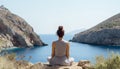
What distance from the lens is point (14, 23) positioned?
135m

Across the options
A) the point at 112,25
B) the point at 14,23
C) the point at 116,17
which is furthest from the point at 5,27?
the point at 116,17

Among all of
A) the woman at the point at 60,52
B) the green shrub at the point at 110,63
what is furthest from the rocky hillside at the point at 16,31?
the green shrub at the point at 110,63

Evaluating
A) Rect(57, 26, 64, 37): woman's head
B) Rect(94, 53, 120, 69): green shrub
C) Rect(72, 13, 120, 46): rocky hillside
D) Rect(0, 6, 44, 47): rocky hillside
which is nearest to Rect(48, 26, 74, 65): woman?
Rect(57, 26, 64, 37): woman's head

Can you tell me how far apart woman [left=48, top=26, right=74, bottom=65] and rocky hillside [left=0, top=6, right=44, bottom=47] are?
104 meters

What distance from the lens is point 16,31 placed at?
127 metres

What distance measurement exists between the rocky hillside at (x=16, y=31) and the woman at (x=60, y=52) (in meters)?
104

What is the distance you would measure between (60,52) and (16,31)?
384 feet

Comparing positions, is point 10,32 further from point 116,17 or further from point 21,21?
point 116,17

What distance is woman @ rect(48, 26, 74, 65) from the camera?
430 inches

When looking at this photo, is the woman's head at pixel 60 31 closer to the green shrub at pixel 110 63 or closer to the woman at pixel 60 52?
the woman at pixel 60 52

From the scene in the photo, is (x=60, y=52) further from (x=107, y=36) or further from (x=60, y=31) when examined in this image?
(x=107, y=36)

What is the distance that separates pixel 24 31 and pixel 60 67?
12651 cm

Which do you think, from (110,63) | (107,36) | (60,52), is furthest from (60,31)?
(107,36)

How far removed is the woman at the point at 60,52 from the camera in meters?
10.9
